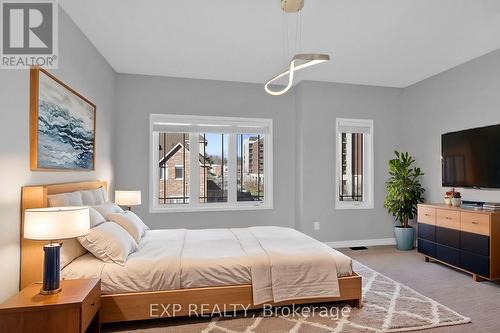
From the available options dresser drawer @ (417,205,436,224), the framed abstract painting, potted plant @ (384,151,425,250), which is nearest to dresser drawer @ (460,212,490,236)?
dresser drawer @ (417,205,436,224)

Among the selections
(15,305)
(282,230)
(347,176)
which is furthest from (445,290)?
(15,305)

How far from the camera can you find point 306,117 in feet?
15.8

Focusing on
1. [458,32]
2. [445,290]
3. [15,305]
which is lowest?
[445,290]

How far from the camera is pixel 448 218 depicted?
3.69m

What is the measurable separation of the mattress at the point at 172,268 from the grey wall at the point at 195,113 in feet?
6.33

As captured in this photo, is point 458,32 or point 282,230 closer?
point 458,32

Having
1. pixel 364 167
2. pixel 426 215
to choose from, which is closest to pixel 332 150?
pixel 364 167

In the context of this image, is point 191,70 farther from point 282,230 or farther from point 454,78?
point 454,78

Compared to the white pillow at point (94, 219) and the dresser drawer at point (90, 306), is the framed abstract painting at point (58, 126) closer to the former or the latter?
the white pillow at point (94, 219)

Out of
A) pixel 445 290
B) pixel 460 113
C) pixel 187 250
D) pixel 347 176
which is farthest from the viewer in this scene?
pixel 347 176

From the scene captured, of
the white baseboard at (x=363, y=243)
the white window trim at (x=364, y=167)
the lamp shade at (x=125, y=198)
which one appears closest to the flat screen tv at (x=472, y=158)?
the white window trim at (x=364, y=167)

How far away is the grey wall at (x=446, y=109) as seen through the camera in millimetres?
3705

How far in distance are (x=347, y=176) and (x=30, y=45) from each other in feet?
15.2

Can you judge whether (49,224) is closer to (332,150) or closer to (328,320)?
(328,320)
